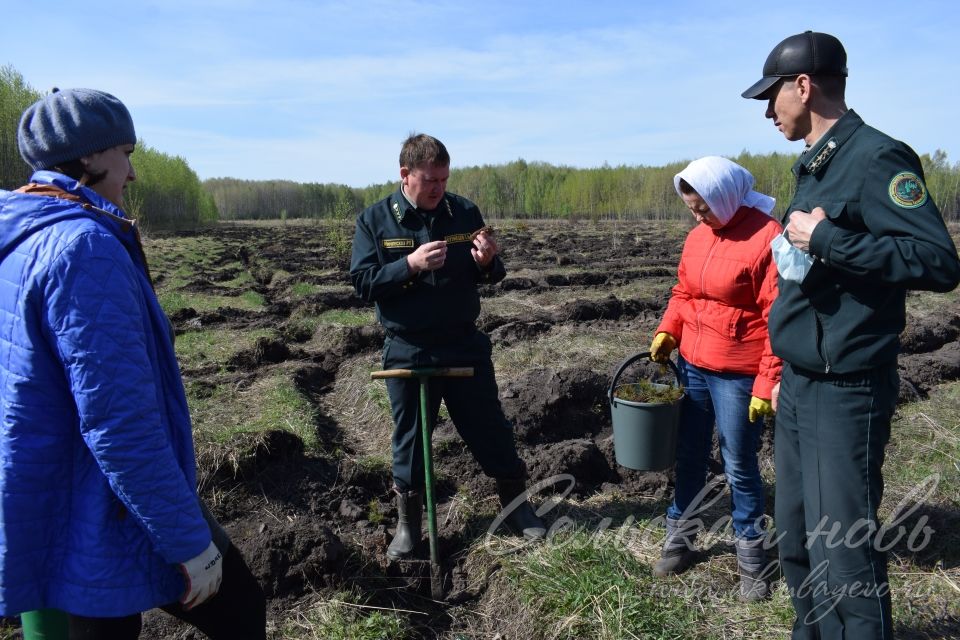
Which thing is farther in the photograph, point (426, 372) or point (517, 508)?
point (517, 508)

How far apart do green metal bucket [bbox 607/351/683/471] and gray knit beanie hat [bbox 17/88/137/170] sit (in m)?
2.26

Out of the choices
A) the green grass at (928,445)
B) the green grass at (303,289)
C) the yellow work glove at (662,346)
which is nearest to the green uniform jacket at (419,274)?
the yellow work glove at (662,346)

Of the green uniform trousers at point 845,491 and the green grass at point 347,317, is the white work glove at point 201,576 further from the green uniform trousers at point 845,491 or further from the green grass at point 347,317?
the green grass at point 347,317

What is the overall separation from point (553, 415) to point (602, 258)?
1268 cm

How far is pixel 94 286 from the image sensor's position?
1.50 metres

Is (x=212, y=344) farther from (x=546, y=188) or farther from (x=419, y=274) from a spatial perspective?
(x=546, y=188)

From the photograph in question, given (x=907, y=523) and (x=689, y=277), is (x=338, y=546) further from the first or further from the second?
(x=907, y=523)

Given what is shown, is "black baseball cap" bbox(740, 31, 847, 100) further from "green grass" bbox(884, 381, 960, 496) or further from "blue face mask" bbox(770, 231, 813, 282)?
"green grass" bbox(884, 381, 960, 496)

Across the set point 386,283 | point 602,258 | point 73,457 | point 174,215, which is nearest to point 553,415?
point 386,283

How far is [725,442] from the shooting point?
9.45ft

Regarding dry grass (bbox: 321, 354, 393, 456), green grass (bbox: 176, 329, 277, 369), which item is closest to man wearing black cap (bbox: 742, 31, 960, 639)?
dry grass (bbox: 321, 354, 393, 456)

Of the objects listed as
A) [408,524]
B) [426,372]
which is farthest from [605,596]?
[426,372]

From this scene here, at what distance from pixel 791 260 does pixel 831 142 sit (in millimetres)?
384

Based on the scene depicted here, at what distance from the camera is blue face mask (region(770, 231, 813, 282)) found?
209cm
